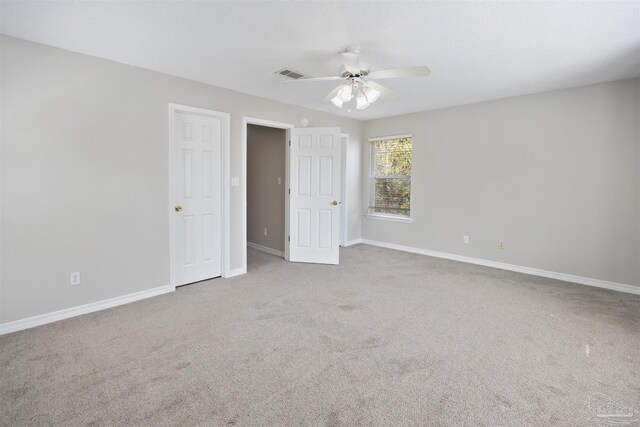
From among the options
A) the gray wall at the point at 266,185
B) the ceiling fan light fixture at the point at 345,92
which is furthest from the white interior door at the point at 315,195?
the ceiling fan light fixture at the point at 345,92

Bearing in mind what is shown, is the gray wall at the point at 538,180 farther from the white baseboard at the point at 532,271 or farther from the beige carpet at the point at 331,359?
the beige carpet at the point at 331,359

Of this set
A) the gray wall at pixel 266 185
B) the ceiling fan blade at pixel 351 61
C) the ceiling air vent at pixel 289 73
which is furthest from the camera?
the gray wall at pixel 266 185

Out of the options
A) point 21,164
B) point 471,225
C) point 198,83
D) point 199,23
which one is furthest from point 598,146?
point 21,164

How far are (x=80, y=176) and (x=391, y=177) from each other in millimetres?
4650

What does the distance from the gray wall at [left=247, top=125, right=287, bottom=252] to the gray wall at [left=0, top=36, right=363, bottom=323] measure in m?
1.74

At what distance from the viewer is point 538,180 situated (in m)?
4.26

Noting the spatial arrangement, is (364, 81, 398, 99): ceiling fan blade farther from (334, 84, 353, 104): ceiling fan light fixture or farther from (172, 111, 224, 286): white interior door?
(172, 111, 224, 286): white interior door

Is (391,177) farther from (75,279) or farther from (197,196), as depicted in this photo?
(75,279)

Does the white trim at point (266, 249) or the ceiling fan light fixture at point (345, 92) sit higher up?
the ceiling fan light fixture at point (345, 92)

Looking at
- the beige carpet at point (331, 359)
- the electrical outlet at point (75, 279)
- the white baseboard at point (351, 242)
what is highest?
the electrical outlet at point (75, 279)

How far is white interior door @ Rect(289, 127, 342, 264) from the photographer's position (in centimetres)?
483

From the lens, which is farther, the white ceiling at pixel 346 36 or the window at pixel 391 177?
the window at pixel 391 177

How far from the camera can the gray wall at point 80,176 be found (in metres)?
2.64

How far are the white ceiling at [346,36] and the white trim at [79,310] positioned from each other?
2.34 m
